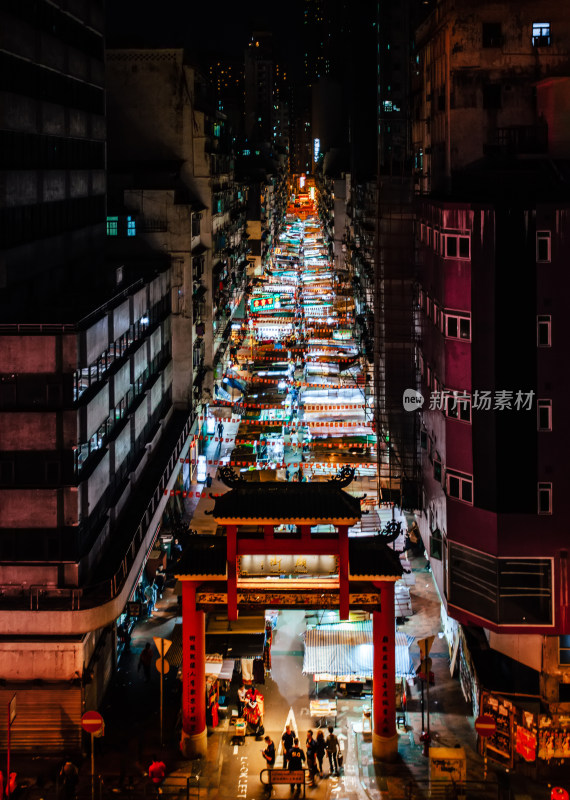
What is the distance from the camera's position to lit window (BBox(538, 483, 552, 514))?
30141 millimetres

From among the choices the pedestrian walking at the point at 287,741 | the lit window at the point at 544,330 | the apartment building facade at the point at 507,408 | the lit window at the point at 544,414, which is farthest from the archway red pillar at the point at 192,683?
A: the lit window at the point at 544,330

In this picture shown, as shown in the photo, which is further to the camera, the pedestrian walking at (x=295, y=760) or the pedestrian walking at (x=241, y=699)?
the pedestrian walking at (x=241, y=699)

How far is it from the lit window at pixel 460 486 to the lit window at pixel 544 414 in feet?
9.54

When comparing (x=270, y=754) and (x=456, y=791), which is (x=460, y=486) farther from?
(x=270, y=754)

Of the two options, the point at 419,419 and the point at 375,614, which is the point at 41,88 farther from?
the point at 375,614

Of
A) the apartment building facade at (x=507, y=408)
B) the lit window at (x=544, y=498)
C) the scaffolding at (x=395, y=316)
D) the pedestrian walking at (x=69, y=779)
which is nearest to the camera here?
the pedestrian walking at (x=69, y=779)

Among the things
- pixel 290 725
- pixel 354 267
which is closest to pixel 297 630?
pixel 290 725

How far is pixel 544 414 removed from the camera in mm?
30266

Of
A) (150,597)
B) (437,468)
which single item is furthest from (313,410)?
(437,468)

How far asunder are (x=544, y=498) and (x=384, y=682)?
25.6 ft

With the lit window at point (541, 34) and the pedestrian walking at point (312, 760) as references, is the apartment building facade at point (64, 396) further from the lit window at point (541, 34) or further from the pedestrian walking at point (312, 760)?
the lit window at point (541, 34)

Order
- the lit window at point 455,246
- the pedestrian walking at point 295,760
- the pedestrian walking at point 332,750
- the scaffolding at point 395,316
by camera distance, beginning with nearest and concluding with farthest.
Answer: the pedestrian walking at point 295,760
the pedestrian walking at point 332,750
the lit window at point 455,246
the scaffolding at point 395,316

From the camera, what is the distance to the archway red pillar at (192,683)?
30484mm

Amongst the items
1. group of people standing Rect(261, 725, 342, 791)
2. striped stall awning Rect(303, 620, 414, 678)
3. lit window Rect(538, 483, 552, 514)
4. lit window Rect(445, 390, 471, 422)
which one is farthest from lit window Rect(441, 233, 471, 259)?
group of people standing Rect(261, 725, 342, 791)
